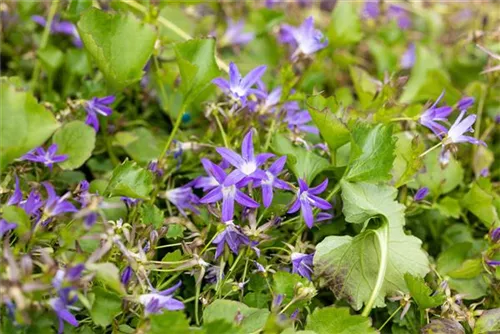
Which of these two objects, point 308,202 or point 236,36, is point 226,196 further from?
point 236,36

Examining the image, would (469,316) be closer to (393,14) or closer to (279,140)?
(279,140)

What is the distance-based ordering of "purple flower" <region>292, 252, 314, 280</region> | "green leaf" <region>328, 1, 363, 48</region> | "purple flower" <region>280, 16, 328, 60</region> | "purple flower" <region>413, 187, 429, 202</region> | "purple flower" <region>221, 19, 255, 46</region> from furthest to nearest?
1. "purple flower" <region>221, 19, 255, 46</region>
2. "green leaf" <region>328, 1, 363, 48</region>
3. "purple flower" <region>280, 16, 328, 60</region>
4. "purple flower" <region>413, 187, 429, 202</region>
5. "purple flower" <region>292, 252, 314, 280</region>

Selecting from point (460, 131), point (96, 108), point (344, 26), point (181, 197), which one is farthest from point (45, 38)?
point (460, 131)

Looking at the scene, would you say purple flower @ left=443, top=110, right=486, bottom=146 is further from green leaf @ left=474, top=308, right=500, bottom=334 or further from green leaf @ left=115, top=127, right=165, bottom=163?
green leaf @ left=115, top=127, right=165, bottom=163

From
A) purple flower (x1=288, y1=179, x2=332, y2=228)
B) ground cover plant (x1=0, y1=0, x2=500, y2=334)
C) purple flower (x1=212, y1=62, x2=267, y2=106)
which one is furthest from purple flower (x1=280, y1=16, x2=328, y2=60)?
purple flower (x1=288, y1=179, x2=332, y2=228)

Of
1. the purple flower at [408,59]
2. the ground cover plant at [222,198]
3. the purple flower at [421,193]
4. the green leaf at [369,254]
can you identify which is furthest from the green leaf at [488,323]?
the purple flower at [408,59]

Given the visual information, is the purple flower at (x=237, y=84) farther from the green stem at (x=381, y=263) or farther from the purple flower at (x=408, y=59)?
the purple flower at (x=408, y=59)
